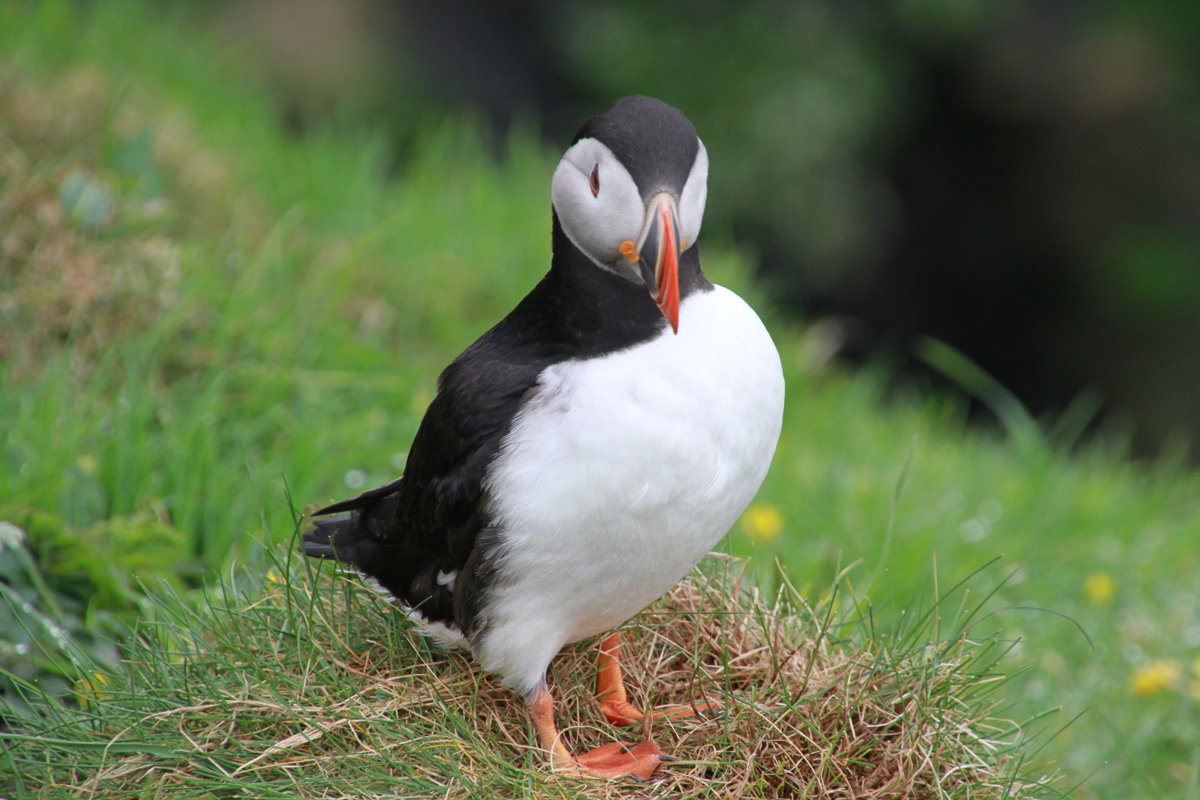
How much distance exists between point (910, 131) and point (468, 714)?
25.9 ft

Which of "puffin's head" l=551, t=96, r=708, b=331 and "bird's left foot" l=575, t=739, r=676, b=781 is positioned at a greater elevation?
"puffin's head" l=551, t=96, r=708, b=331

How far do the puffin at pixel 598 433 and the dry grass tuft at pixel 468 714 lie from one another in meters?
0.10

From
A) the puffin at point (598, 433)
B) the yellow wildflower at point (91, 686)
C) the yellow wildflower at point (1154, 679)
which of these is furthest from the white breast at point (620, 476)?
the yellow wildflower at point (1154, 679)

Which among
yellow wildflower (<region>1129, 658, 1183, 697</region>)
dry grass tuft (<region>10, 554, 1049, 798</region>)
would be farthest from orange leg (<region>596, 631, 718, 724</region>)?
yellow wildflower (<region>1129, 658, 1183, 697</region>)

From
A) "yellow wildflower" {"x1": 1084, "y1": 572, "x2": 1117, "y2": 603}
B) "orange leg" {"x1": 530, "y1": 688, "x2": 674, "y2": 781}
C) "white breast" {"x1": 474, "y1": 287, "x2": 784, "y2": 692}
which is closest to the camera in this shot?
"white breast" {"x1": 474, "y1": 287, "x2": 784, "y2": 692}

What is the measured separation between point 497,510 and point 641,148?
2.24 feet

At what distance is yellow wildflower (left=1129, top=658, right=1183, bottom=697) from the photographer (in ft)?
11.7

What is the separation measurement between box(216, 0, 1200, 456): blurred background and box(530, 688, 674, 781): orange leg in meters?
5.47

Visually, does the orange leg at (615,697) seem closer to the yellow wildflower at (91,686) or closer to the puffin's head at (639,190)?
the puffin's head at (639,190)

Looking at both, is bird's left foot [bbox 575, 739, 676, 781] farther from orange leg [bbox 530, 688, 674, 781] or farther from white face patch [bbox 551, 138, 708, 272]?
white face patch [bbox 551, 138, 708, 272]

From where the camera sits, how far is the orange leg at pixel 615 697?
2.44 meters

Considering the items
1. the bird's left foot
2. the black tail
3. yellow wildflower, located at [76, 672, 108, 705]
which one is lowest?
yellow wildflower, located at [76, 672, 108, 705]

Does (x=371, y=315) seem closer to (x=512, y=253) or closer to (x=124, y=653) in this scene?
(x=512, y=253)

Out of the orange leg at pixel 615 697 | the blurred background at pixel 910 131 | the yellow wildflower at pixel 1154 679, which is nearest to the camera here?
the orange leg at pixel 615 697
